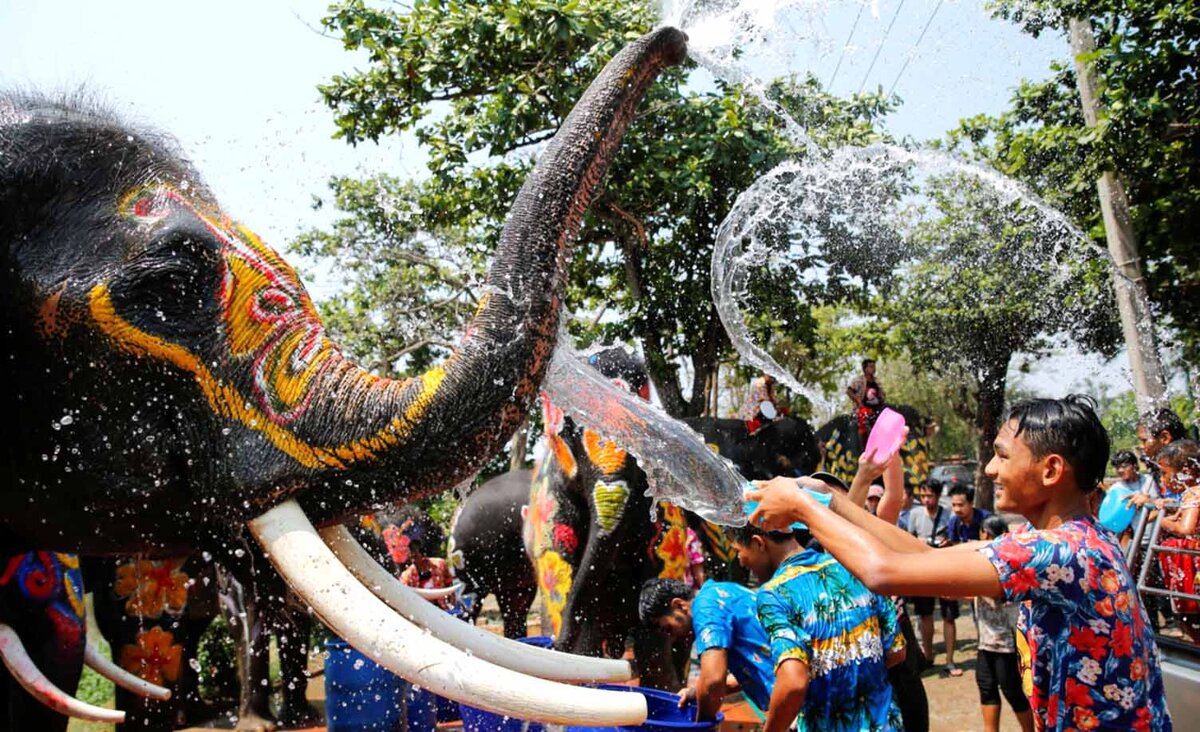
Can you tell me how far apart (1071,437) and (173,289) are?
6.23 ft

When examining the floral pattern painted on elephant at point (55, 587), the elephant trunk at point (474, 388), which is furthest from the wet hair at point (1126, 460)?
the floral pattern painted on elephant at point (55, 587)

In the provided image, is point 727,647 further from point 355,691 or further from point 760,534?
point 355,691

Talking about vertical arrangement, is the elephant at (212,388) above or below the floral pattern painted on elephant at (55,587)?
above

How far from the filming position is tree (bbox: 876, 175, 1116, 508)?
32.0 ft

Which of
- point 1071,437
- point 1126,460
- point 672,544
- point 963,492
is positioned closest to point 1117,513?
point 1126,460

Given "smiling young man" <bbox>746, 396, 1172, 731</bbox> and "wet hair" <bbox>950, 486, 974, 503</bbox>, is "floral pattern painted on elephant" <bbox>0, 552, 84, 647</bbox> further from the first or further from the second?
"wet hair" <bbox>950, 486, 974, 503</bbox>

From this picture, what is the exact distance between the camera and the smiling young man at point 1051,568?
2131 mm

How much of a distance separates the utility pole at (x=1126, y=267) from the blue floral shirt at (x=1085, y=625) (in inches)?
249

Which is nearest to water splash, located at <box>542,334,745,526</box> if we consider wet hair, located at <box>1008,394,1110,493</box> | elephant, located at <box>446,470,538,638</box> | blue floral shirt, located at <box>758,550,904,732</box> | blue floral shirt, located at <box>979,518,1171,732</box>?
blue floral shirt, located at <box>758,550,904,732</box>

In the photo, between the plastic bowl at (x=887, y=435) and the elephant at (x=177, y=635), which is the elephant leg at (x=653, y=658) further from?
the plastic bowl at (x=887, y=435)

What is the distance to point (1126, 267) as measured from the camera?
8.37m

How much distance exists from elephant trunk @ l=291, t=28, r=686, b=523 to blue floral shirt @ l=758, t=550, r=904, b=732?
1335 mm

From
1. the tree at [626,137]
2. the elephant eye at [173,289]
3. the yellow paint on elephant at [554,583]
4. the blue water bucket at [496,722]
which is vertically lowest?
the blue water bucket at [496,722]

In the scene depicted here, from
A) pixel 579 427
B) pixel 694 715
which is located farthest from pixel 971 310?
pixel 694 715
